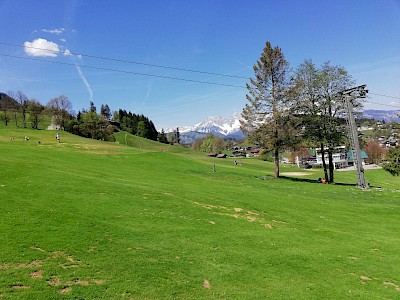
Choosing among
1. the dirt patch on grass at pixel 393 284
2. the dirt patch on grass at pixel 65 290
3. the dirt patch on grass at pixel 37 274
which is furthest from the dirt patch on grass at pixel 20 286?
the dirt patch on grass at pixel 393 284

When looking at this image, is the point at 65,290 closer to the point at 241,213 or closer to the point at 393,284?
the point at 393,284

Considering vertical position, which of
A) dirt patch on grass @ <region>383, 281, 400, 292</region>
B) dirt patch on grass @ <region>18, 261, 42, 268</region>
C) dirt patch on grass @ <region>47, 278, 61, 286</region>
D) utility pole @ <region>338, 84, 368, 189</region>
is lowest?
dirt patch on grass @ <region>383, 281, 400, 292</region>

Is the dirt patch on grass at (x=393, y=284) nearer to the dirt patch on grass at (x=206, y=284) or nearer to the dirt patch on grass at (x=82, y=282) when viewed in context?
the dirt patch on grass at (x=206, y=284)

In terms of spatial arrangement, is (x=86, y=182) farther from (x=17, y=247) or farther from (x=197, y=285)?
(x=197, y=285)

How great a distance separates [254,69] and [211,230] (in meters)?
38.0

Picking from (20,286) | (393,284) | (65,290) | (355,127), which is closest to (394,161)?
(355,127)

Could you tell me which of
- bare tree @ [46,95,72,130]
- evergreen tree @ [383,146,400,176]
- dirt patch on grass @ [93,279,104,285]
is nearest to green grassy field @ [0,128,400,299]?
dirt patch on grass @ [93,279,104,285]

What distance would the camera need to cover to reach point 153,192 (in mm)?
26312

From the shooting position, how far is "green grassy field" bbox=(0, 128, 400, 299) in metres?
11.2

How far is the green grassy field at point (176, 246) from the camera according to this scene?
36.7 feet

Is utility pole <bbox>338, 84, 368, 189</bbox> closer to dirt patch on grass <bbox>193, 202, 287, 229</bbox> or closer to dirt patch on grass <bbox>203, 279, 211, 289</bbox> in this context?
dirt patch on grass <bbox>193, 202, 287, 229</bbox>

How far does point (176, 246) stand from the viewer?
1502 cm

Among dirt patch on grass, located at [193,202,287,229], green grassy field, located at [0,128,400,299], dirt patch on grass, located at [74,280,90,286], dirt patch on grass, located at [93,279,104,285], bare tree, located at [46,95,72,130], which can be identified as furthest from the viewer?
bare tree, located at [46,95,72,130]

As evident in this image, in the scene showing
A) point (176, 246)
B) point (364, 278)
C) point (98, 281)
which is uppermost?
point (98, 281)
